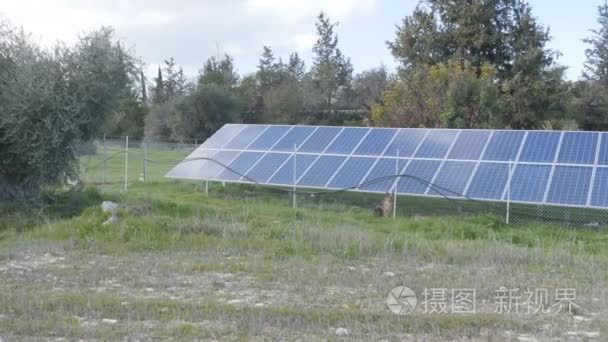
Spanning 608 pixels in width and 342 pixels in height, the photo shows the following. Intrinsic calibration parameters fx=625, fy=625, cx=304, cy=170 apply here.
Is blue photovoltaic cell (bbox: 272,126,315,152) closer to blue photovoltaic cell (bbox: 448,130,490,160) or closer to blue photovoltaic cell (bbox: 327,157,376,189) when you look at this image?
blue photovoltaic cell (bbox: 327,157,376,189)

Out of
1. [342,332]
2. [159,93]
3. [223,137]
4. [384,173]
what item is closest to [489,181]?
[384,173]

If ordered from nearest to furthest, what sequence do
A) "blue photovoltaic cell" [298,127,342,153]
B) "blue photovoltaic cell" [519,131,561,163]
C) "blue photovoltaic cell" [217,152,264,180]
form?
1. "blue photovoltaic cell" [519,131,561,163]
2. "blue photovoltaic cell" [217,152,264,180]
3. "blue photovoltaic cell" [298,127,342,153]

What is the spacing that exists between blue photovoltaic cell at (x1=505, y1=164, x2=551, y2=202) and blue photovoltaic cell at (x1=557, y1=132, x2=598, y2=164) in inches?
23.2

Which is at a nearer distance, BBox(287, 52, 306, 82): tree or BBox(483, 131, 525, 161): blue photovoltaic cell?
BBox(483, 131, 525, 161): blue photovoltaic cell

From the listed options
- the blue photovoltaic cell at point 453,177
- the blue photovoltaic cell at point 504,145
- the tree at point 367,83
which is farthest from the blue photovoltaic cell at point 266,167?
the tree at point 367,83

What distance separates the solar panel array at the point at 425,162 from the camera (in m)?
12.3

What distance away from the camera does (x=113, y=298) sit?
610 cm

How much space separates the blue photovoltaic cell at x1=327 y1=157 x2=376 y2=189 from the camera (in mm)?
13789

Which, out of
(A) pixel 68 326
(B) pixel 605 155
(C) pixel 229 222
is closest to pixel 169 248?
(C) pixel 229 222

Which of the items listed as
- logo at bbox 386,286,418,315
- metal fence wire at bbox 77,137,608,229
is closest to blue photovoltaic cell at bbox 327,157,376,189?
metal fence wire at bbox 77,137,608,229

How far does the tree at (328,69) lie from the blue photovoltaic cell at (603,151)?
36.2 meters

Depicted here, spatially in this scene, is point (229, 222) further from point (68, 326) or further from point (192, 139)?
point (192, 139)

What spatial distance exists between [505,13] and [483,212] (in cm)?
→ 2331

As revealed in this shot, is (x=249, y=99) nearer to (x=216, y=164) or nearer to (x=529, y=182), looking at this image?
(x=216, y=164)
